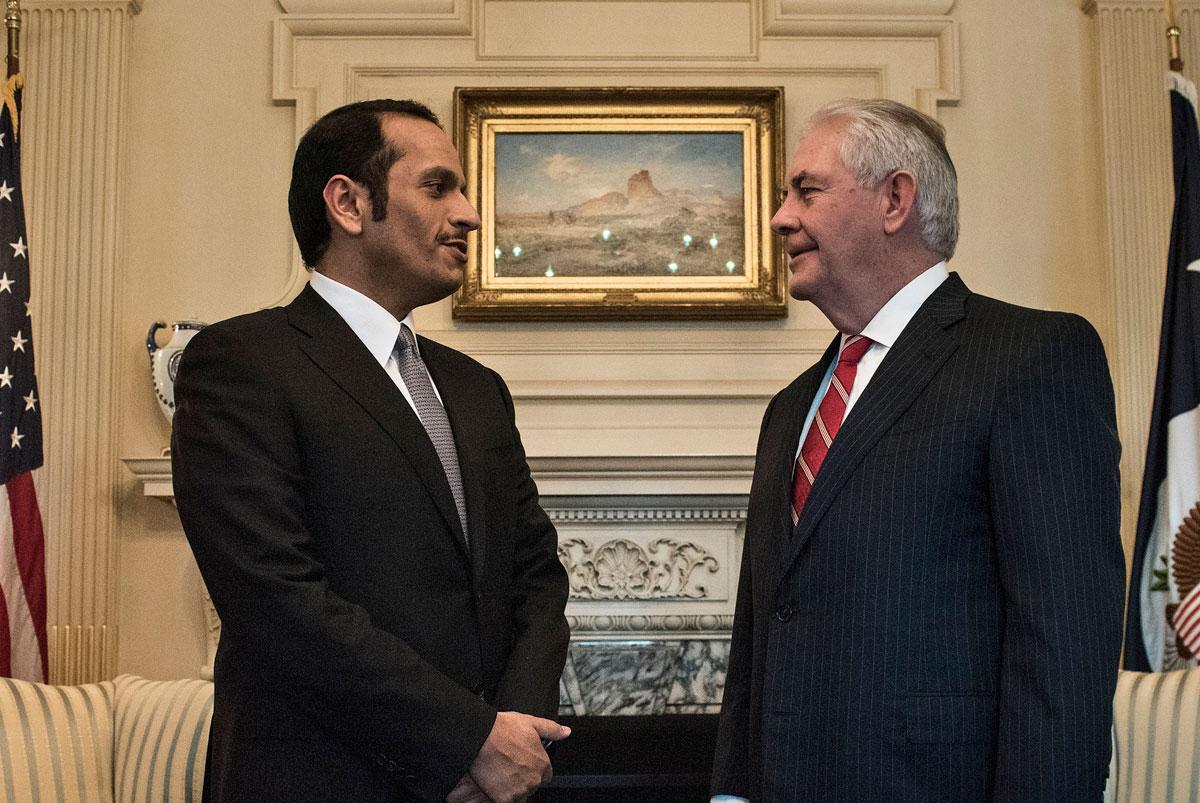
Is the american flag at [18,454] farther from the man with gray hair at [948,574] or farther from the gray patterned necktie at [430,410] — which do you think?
the man with gray hair at [948,574]

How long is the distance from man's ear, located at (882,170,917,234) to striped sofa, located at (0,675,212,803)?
77.3 inches

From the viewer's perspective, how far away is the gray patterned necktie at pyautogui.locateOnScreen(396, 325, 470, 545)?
206 cm

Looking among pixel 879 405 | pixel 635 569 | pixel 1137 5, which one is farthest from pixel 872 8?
pixel 879 405

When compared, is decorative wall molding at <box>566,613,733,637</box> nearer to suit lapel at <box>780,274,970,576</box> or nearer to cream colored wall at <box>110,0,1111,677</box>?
cream colored wall at <box>110,0,1111,677</box>

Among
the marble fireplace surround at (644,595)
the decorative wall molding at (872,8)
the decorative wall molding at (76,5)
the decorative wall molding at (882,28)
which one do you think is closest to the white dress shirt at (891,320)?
the marble fireplace surround at (644,595)

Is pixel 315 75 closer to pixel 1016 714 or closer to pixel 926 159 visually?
pixel 926 159

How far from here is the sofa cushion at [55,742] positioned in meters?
2.82

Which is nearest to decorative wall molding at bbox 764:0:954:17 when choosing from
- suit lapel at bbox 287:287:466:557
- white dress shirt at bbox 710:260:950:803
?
white dress shirt at bbox 710:260:950:803

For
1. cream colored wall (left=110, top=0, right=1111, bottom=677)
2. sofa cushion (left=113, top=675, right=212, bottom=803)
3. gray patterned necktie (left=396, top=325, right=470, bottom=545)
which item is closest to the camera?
gray patterned necktie (left=396, top=325, right=470, bottom=545)

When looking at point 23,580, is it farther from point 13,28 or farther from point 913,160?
point 913,160

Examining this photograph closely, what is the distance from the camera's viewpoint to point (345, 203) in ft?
7.24

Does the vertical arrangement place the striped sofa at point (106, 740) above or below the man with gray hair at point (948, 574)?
below

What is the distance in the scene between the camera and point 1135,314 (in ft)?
14.4

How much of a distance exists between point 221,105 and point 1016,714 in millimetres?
3812
